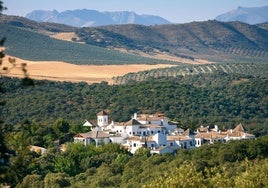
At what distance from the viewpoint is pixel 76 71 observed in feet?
419

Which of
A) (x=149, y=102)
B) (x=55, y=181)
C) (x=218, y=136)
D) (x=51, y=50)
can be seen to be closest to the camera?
(x=55, y=181)

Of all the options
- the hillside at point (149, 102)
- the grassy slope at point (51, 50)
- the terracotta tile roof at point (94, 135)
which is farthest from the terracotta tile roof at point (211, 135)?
the grassy slope at point (51, 50)

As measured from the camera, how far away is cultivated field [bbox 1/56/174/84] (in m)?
117

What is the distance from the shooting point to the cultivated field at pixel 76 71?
382 feet

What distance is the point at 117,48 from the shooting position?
652ft

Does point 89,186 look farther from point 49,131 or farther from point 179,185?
point 49,131

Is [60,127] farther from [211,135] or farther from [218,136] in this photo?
[218,136]

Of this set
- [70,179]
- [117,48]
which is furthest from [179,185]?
[117,48]

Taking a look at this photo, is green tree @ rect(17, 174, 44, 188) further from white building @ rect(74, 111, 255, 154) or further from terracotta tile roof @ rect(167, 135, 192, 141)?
terracotta tile roof @ rect(167, 135, 192, 141)

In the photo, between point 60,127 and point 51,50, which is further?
point 51,50

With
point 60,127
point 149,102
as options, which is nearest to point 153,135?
point 60,127

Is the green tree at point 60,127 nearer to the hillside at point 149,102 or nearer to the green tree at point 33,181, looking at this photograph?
the hillside at point 149,102

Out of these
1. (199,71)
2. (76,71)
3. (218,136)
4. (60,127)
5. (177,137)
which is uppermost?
(199,71)

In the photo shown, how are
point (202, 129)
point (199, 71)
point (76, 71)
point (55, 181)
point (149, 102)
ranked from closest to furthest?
1. point (55, 181)
2. point (202, 129)
3. point (149, 102)
4. point (199, 71)
5. point (76, 71)
